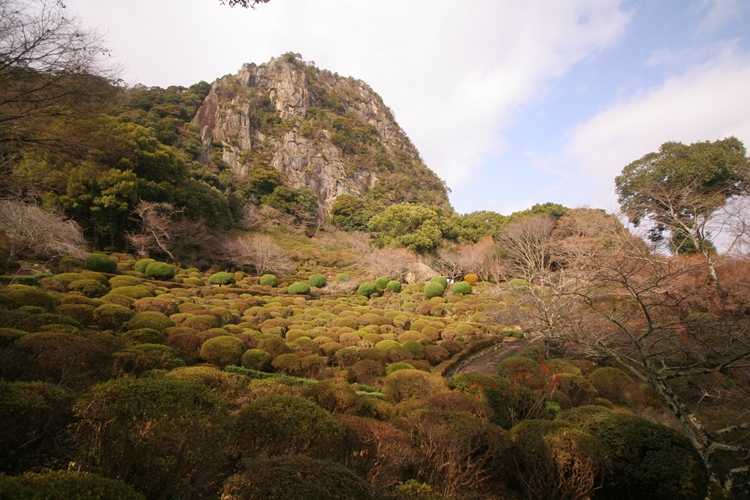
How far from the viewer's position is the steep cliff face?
180 feet

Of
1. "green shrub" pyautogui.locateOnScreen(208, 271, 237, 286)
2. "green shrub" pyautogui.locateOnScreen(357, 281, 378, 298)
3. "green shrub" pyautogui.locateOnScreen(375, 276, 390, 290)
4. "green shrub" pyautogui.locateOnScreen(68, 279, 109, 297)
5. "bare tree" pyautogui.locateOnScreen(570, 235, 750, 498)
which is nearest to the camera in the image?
"bare tree" pyautogui.locateOnScreen(570, 235, 750, 498)

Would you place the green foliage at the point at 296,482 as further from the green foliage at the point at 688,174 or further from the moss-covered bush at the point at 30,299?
the green foliage at the point at 688,174

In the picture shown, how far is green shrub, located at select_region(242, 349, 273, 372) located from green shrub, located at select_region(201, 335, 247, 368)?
0.19 meters

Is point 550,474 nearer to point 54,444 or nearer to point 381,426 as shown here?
point 381,426

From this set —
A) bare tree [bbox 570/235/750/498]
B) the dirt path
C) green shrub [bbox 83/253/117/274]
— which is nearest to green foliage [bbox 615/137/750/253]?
the dirt path

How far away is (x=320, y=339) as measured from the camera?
1305 centimetres

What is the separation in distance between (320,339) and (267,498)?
1093cm

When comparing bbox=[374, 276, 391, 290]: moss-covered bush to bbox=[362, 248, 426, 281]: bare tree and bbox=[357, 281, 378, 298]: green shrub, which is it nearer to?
bbox=[357, 281, 378, 298]: green shrub

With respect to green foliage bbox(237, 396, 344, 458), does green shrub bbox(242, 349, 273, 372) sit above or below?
below

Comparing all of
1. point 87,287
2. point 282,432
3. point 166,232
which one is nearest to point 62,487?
point 282,432

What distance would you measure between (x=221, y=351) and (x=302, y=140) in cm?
5634

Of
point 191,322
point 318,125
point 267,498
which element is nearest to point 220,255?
point 191,322

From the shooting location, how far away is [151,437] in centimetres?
299

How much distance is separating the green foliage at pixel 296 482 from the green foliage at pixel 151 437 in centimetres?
77
